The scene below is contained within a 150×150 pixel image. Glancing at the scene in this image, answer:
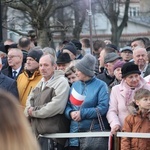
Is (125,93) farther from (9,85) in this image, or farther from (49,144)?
(9,85)

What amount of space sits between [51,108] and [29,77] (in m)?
1.15

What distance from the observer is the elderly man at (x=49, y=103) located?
256 inches

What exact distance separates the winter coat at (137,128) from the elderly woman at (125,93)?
339mm

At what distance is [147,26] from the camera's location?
238 ft

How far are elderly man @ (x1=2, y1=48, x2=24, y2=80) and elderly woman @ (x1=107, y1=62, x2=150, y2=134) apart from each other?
235 centimetres

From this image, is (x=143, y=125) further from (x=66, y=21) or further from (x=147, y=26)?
(x=147, y=26)

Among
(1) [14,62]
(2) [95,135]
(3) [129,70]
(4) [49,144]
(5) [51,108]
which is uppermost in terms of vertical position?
(3) [129,70]

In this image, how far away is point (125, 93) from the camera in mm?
6336

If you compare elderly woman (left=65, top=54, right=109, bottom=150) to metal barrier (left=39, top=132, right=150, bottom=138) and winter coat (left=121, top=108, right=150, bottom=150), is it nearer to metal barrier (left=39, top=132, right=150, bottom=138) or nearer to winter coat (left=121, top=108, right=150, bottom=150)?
metal barrier (left=39, top=132, right=150, bottom=138)

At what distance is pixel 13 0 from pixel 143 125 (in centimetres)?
1259

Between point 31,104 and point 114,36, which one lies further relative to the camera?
point 114,36

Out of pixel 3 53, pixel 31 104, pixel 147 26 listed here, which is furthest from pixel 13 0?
pixel 147 26

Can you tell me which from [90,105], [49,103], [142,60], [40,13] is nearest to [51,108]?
[49,103]

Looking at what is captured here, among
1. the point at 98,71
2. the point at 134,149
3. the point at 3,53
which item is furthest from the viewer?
the point at 3,53
